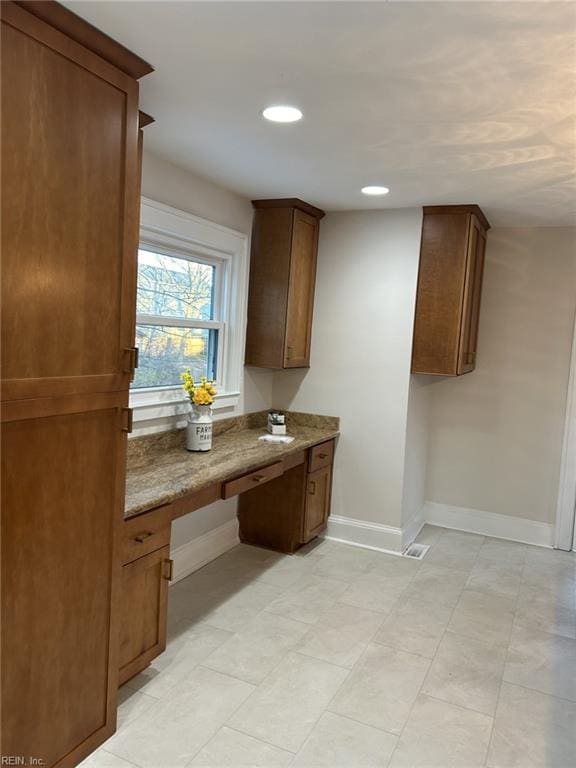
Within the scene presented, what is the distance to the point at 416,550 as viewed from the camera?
3971 millimetres

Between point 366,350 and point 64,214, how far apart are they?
2.61 meters

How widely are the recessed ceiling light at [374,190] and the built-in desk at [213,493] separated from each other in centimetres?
157

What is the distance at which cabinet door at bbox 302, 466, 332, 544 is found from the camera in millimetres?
3750

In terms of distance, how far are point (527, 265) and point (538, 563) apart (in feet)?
6.91

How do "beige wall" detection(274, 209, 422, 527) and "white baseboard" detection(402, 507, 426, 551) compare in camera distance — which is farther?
"white baseboard" detection(402, 507, 426, 551)

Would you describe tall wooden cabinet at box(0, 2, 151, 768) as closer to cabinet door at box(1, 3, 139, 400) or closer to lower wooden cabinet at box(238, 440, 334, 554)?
cabinet door at box(1, 3, 139, 400)

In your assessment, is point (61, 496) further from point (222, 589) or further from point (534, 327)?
point (534, 327)

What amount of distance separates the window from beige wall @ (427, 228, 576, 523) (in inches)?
73.7

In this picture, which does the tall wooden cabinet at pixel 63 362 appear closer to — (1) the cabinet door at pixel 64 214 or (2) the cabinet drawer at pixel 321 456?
(1) the cabinet door at pixel 64 214

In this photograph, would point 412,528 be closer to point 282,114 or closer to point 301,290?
point 301,290

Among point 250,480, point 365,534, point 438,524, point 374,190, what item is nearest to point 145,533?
point 250,480

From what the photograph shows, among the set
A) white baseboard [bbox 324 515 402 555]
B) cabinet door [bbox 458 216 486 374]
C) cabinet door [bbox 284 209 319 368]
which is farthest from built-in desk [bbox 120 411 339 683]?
cabinet door [bbox 458 216 486 374]

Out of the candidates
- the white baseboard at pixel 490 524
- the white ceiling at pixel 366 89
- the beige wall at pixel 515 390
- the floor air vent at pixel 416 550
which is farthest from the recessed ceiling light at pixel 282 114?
the white baseboard at pixel 490 524

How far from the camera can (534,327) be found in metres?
4.11
